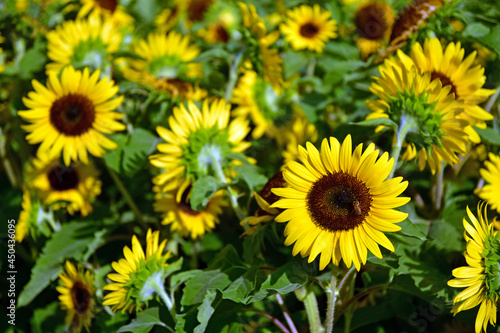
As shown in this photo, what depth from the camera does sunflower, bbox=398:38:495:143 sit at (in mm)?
919

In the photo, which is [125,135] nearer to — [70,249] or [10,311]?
[70,249]

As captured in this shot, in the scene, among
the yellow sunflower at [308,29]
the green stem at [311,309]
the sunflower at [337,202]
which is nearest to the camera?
the sunflower at [337,202]

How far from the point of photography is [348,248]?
0.74 m

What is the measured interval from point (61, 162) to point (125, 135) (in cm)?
33

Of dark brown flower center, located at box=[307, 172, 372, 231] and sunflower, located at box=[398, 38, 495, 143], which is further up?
sunflower, located at box=[398, 38, 495, 143]

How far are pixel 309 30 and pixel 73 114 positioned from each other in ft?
2.71

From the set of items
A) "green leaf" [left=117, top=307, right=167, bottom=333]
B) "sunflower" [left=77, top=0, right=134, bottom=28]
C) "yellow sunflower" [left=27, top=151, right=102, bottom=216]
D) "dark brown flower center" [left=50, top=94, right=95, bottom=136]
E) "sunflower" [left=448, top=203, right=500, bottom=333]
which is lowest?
"sunflower" [left=448, top=203, right=500, bottom=333]

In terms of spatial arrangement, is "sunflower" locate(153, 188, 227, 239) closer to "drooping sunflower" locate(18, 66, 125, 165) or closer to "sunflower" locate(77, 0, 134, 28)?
"drooping sunflower" locate(18, 66, 125, 165)

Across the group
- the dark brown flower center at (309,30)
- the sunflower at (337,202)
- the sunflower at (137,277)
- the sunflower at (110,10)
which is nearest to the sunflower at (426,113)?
the sunflower at (337,202)

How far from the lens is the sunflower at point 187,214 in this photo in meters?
1.20

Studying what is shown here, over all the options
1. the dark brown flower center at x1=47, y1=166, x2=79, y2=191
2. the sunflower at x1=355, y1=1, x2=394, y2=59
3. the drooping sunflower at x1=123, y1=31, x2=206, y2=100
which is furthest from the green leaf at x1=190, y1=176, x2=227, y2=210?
the sunflower at x1=355, y1=1, x2=394, y2=59

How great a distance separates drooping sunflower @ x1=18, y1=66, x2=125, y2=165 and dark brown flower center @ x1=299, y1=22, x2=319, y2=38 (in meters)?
0.72

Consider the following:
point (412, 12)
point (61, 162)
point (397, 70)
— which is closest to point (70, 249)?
point (61, 162)

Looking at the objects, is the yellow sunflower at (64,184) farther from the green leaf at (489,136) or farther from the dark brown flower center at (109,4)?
the green leaf at (489,136)
